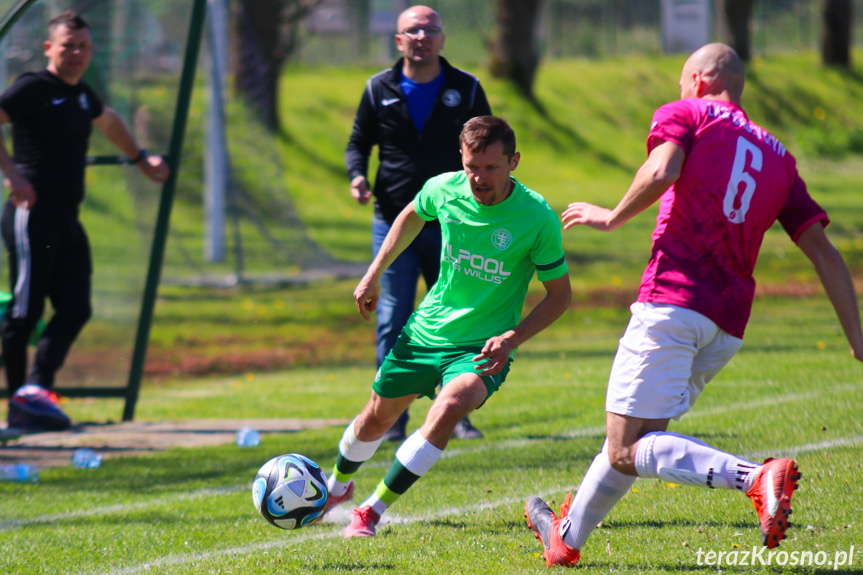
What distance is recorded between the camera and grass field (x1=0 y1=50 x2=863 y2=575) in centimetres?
402

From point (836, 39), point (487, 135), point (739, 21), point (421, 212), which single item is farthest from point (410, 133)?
point (836, 39)

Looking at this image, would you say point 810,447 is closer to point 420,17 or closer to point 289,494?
point 289,494

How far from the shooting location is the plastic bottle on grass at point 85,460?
6.20 metres

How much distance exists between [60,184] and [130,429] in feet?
6.41

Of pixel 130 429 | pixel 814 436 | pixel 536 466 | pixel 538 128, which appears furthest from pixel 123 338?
pixel 538 128

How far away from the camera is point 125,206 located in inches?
358

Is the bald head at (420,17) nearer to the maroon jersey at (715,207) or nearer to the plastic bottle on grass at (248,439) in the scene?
the maroon jersey at (715,207)

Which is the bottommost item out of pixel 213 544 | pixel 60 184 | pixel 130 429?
pixel 130 429

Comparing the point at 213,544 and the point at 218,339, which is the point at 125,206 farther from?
the point at 213,544

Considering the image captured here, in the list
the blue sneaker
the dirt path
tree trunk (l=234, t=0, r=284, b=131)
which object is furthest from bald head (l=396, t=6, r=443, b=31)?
tree trunk (l=234, t=0, r=284, b=131)

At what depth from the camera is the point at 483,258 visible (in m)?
4.20

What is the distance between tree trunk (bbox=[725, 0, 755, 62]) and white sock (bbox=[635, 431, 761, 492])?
26.0 meters
